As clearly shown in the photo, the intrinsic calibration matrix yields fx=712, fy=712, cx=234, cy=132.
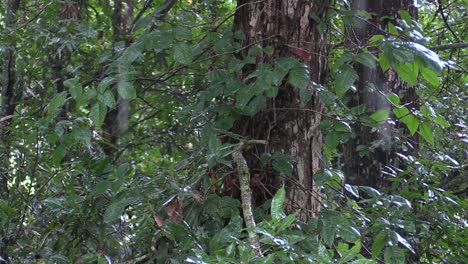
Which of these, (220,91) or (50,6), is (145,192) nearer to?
(220,91)

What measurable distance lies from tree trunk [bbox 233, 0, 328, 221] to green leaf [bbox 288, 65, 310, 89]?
0.24 metres

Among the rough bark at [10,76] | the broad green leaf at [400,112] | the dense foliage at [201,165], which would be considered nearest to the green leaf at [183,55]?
the dense foliage at [201,165]

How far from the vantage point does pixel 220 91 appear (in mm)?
2695

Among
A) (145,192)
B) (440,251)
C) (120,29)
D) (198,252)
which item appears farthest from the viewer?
(120,29)

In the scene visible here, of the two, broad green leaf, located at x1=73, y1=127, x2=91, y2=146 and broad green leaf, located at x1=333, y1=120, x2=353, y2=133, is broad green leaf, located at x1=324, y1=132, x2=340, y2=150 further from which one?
broad green leaf, located at x1=73, y1=127, x2=91, y2=146

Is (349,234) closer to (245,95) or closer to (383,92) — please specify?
(245,95)

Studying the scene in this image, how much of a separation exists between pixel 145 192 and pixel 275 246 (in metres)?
0.69

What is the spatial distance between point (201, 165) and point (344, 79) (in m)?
0.59

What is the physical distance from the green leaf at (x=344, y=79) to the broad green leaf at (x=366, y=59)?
5 cm

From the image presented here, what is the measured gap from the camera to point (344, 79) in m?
2.32

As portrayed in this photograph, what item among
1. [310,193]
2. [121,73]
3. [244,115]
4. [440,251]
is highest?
[121,73]

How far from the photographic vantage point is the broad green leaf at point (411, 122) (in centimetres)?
264

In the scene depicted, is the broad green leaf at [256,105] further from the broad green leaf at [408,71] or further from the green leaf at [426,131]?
the green leaf at [426,131]

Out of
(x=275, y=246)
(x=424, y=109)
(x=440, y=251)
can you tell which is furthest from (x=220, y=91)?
(x=440, y=251)
